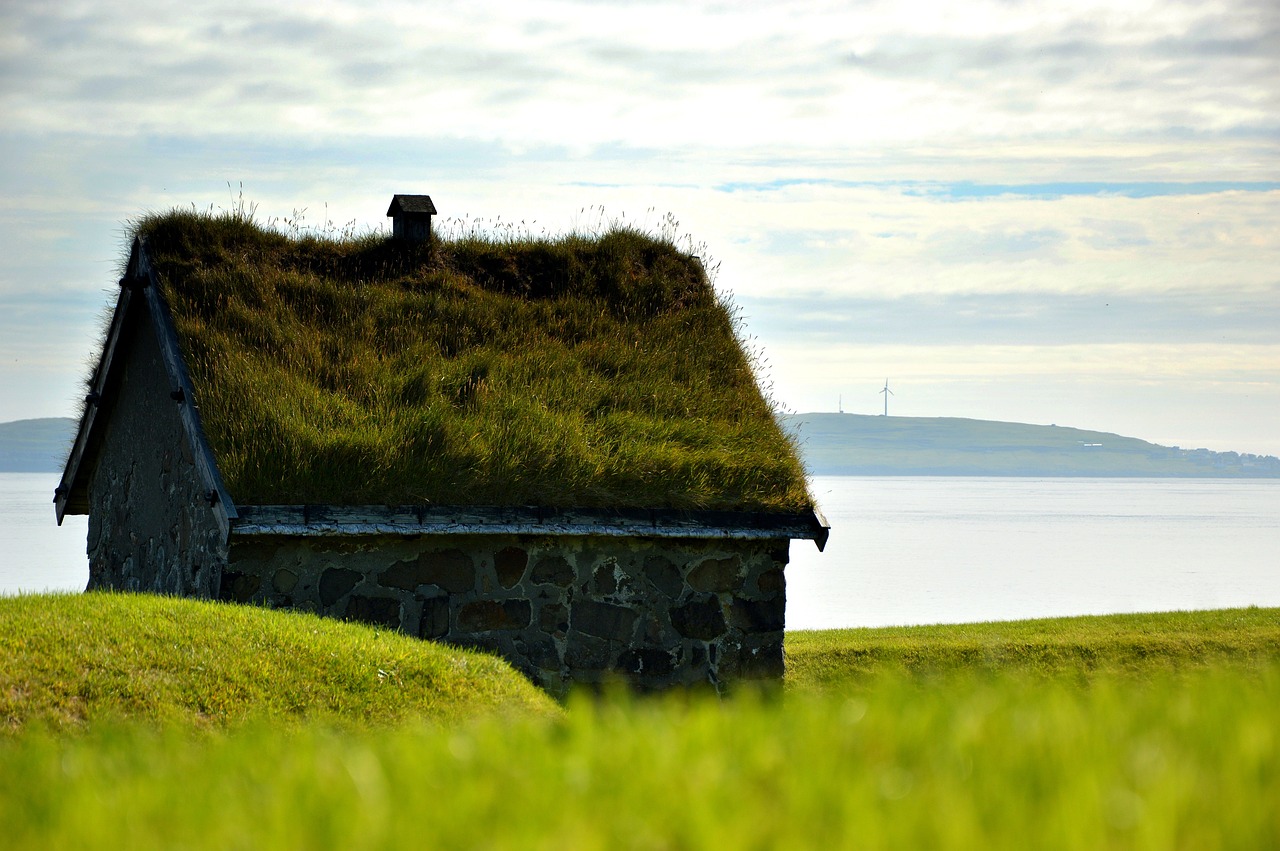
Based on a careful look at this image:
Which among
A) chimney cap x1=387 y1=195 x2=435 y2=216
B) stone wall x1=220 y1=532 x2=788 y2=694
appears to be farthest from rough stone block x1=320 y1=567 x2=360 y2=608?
chimney cap x1=387 y1=195 x2=435 y2=216

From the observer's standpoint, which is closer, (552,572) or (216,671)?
(216,671)

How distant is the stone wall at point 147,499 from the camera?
38.7 feet

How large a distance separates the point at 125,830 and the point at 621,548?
8.85 meters

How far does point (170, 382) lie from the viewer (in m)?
12.5

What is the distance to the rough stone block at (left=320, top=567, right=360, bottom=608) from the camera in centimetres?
1099

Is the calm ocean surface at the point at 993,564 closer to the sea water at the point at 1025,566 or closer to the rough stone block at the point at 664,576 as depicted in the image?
the sea water at the point at 1025,566

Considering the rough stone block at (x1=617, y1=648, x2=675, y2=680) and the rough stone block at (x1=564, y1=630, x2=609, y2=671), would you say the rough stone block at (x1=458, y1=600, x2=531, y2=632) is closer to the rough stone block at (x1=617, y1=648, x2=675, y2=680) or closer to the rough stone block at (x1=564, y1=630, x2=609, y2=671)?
the rough stone block at (x1=564, y1=630, x2=609, y2=671)

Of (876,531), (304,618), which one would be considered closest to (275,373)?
(304,618)

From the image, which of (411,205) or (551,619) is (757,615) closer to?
(551,619)

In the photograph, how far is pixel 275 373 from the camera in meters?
12.0

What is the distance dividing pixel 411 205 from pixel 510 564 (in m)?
6.27

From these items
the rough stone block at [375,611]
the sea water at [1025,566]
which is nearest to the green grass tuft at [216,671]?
the rough stone block at [375,611]

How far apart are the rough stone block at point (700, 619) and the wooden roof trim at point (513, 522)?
77cm

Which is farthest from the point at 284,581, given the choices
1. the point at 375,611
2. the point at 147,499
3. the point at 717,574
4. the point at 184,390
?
the point at 717,574
